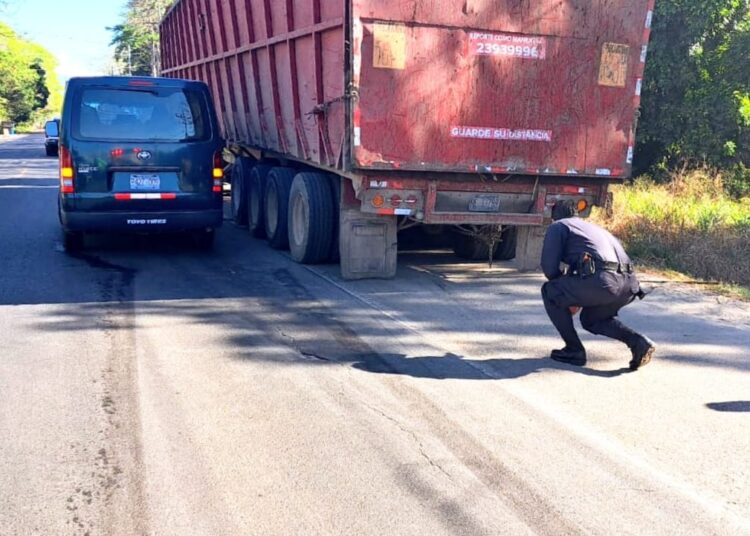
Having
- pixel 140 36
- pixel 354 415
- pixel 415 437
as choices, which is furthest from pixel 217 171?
pixel 140 36

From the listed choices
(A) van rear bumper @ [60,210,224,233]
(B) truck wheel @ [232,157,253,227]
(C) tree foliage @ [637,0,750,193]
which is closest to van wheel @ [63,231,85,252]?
(A) van rear bumper @ [60,210,224,233]

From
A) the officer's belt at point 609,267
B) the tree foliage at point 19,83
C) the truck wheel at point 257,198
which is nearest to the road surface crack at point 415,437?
the officer's belt at point 609,267

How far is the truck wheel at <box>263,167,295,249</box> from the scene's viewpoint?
10430 millimetres

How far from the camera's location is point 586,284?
18.9 ft

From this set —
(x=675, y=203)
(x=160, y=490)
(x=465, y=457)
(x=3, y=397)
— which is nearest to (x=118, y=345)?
(x=3, y=397)

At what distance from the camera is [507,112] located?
8062mm

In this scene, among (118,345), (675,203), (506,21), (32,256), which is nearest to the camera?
(118,345)

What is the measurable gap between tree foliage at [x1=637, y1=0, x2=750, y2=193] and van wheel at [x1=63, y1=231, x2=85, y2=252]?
1167 cm

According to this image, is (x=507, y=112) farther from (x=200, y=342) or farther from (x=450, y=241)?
(x=200, y=342)

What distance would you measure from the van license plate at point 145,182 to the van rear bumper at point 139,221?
29 cm

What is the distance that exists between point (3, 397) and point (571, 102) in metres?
5.82

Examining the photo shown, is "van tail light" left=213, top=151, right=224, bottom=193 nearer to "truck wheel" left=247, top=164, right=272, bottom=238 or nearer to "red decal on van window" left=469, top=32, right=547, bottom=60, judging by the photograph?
"truck wheel" left=247, top=164, right=272, bottom=238

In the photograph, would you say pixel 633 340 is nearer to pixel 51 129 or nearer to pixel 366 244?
pixel 366 244

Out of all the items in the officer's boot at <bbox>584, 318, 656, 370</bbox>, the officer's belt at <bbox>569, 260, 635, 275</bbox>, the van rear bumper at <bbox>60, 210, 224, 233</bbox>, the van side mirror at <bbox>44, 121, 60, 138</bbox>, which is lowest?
the officer's boot at <bbox>584, 318, 656, 370</bbox>
